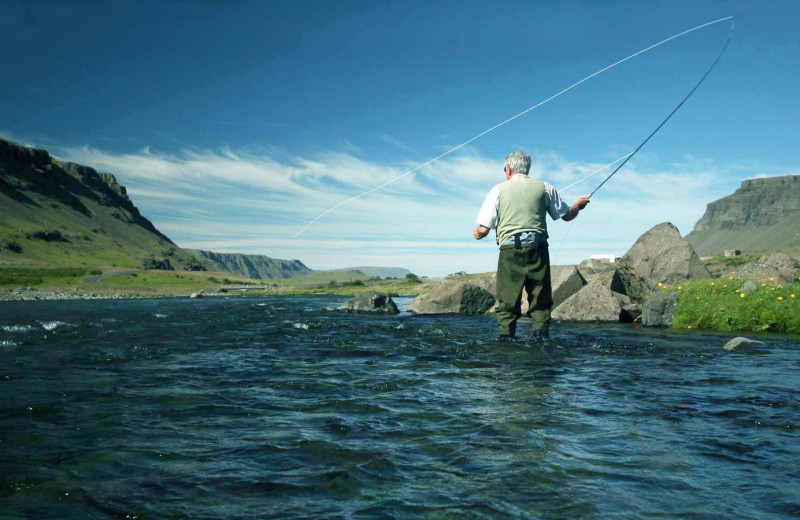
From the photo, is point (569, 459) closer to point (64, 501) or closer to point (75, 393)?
point (64, 501)

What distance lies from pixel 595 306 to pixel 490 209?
33.8 feet

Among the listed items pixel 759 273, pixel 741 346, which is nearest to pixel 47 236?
pixel 759 273

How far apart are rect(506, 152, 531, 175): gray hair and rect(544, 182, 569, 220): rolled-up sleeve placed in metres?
0.49

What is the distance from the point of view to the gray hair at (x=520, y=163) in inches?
382

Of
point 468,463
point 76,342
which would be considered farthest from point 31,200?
point 468,463

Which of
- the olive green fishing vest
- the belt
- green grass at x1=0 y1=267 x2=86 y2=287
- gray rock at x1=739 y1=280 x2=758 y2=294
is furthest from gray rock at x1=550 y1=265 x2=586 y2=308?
green grass at x1=0 y1=267 x2=86 y2=287

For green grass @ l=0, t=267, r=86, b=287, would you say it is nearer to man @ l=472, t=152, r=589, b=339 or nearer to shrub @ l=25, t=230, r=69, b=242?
shrub @ l=25, t=230, r=69, b=242

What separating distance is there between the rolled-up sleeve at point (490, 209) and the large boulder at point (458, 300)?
15482mm

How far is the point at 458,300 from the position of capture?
25.0m

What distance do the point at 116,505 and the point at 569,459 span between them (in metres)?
2.93

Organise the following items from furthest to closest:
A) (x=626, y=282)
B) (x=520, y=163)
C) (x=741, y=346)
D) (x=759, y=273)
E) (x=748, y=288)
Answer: (x=626, y=282), (x=759, y=273), (x=748, y=288), (x=741, y=346), (x=520, y=163)

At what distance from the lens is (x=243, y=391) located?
244 inches

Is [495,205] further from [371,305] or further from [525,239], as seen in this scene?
[371,305]

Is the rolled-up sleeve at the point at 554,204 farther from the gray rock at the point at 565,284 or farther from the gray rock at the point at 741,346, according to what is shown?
the gray rock at the point at 565,284
